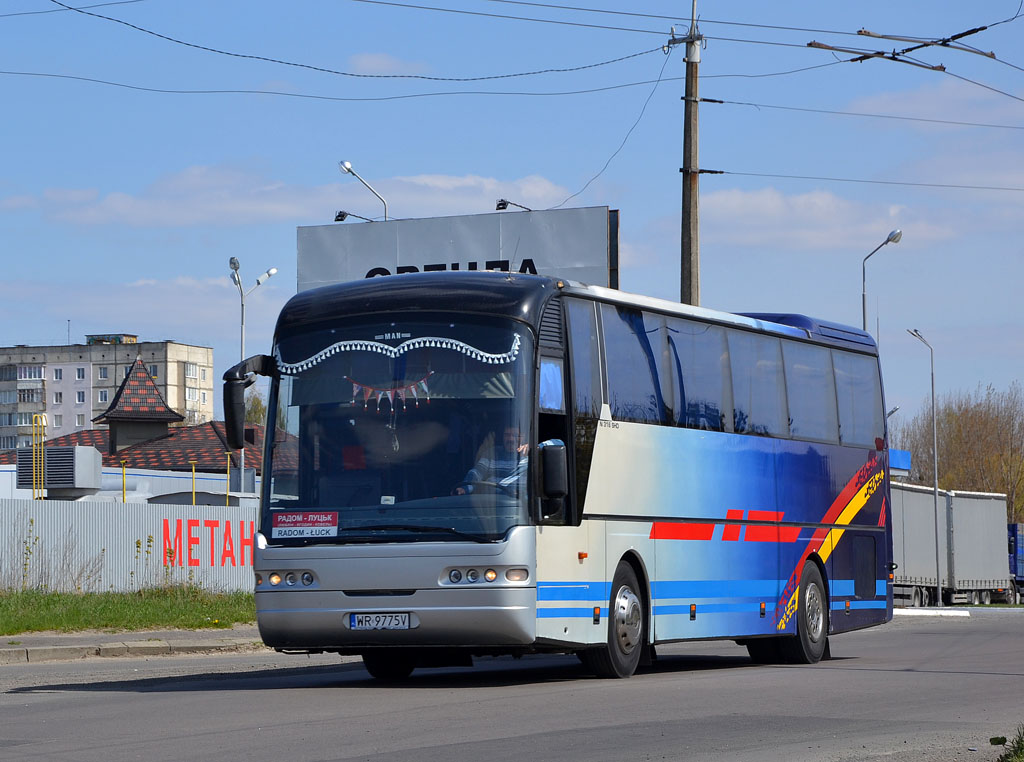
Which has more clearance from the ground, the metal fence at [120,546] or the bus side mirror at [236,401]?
the bus side mirror at [236,401]

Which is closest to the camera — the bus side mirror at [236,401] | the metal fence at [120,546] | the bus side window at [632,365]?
the bus side mirror at [236,401]

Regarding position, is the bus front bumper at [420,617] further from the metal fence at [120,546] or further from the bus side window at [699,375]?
the metal fence at [120,546]

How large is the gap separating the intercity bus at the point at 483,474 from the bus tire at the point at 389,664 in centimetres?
2

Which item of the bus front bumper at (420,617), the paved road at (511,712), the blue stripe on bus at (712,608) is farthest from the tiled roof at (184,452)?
the bus front bumper at (420,617)

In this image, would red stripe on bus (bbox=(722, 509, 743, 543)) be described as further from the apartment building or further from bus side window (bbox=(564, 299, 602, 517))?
the apartment building

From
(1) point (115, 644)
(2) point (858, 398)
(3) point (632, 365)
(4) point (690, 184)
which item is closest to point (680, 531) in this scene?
(3) point (632, 365)

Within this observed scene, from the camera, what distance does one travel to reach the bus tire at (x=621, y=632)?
1444cm

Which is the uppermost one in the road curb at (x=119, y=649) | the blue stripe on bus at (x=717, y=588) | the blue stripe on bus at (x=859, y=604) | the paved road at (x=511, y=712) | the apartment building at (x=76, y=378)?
the apartment building at (x=76, y=378)

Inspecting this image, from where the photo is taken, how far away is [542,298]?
45.3 ft

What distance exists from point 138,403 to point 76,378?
110513 mm

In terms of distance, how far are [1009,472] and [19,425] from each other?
11126 cm

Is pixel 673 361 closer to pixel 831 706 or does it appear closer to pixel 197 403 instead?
pixel 831 706

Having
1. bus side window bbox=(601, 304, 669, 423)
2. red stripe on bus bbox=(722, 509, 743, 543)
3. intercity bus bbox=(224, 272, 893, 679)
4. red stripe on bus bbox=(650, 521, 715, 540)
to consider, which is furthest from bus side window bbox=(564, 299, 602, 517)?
red stripe on bus bbox=(722, 509, 743, 543)

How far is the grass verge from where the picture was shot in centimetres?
2205
